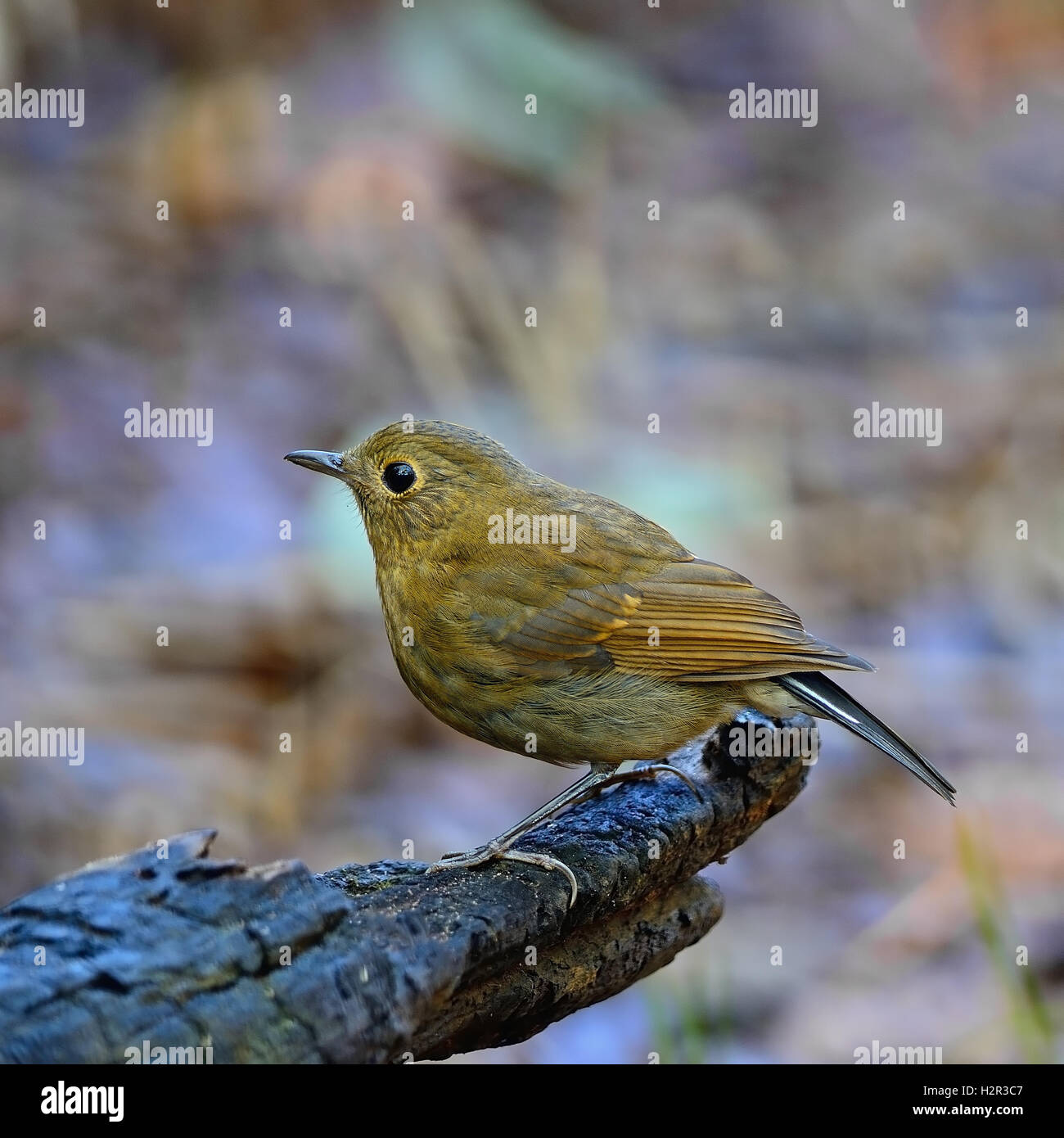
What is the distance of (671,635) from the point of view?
12.4 ft

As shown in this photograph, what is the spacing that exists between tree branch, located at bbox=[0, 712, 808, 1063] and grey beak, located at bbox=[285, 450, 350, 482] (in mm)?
1272

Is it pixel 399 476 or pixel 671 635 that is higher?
pixel 399 476

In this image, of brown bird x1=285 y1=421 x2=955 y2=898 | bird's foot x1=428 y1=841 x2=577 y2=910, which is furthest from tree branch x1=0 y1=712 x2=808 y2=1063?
brown bird x1=285 y1=421 x2=955 y2=898

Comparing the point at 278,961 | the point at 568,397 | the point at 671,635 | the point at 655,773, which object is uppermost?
the point at 568,397

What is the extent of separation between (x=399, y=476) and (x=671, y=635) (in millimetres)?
877

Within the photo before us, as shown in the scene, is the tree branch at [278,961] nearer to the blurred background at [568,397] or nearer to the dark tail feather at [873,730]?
the dark tail feather at [873,730]

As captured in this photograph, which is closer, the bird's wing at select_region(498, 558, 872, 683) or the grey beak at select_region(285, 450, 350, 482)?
the bird's wing at select_region(498, 558, 872, 683)

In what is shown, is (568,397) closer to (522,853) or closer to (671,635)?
(671,635)

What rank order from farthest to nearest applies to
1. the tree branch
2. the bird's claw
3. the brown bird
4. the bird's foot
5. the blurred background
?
the blurred background → the bird's claw → the brown bird → the bird's foot → the tree branch

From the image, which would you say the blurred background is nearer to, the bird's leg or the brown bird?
the bird's leg

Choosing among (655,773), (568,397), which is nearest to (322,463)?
(655,773)

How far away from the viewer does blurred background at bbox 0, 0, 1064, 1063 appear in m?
5.40

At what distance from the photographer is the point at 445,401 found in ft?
24.3

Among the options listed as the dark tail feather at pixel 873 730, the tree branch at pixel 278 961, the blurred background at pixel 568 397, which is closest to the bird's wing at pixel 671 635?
the dark tail feather at pixel 873 730
